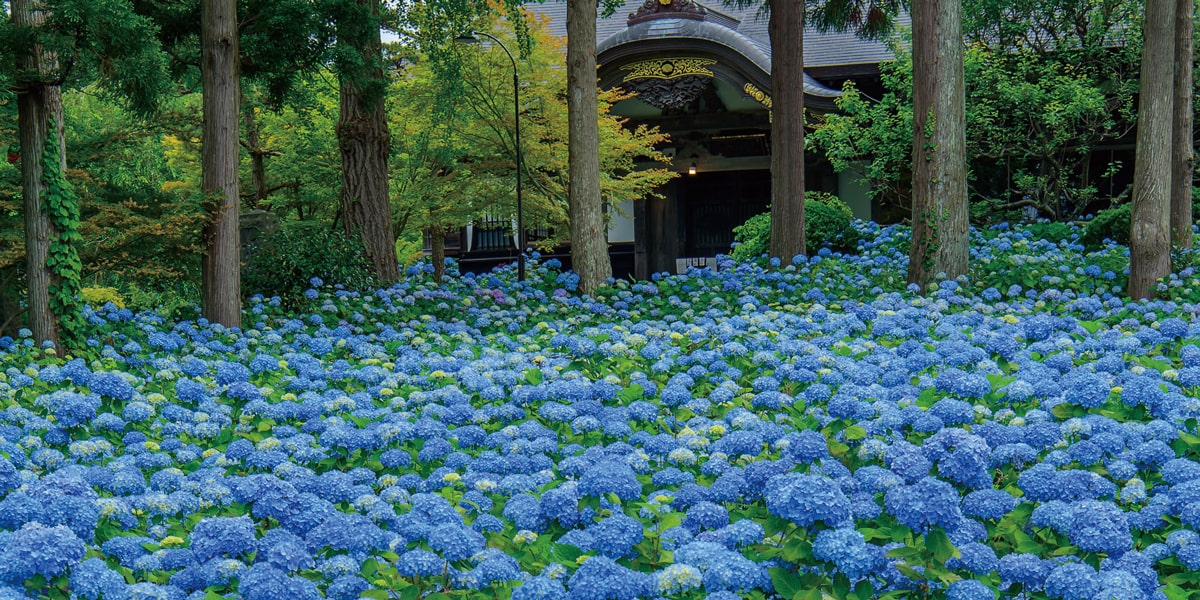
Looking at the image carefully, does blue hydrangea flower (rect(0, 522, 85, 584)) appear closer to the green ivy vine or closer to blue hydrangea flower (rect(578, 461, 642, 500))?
blue hydrangea flower (rect(578, 461, 642, 500))

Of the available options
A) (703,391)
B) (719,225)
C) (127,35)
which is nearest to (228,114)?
(127,35)

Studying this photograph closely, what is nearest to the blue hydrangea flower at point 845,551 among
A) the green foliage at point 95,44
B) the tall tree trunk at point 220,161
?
the green foliage at point 95,44

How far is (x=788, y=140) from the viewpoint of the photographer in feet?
48.5

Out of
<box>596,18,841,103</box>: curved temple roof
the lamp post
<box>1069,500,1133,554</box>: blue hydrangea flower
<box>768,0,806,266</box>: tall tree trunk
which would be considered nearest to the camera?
<box>1069,500,1133,554</box>: blue hydrangea flower

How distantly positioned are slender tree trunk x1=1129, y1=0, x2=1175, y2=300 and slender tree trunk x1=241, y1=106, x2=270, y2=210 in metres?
13.7

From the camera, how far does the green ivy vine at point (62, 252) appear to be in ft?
30.7

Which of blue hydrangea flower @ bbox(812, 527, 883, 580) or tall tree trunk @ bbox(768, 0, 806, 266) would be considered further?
tall tree trunk @ bbox(768, 0, 806, 266)

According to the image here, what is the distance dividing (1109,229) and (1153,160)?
13.2ft

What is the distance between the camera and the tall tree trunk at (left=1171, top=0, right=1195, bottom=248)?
513 inches

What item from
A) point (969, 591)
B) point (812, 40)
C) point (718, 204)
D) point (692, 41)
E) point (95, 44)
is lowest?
point (969, 591)

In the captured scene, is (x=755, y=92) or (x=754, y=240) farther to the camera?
(x=755, y=92)

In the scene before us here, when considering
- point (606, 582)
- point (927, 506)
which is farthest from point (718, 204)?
point (606, 582)

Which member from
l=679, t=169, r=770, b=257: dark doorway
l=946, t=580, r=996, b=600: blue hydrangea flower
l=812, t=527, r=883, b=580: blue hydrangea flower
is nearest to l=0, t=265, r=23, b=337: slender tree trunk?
l=812, t=527, r=883, b=580: blue hydrangea flower

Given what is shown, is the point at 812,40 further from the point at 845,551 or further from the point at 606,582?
the point at 606,582
